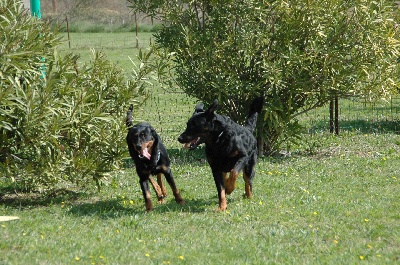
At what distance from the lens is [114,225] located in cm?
804

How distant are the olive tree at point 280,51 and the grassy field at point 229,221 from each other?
4.27ft

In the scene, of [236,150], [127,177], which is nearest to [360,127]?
[127,177]

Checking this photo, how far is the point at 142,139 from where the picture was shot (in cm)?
886

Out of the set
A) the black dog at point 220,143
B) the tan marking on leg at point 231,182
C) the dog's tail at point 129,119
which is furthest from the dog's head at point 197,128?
the dog's tail at point 129,119

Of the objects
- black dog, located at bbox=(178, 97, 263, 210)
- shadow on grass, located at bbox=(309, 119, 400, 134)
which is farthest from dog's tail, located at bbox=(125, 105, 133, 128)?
shadow on grass, located at bbox=(309, 119, 400, 134)

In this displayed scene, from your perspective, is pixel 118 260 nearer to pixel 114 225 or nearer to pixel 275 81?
pixel 114 225

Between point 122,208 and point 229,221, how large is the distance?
170cm

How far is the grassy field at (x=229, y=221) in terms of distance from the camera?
6.75 m

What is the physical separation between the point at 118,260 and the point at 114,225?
61.4 inches

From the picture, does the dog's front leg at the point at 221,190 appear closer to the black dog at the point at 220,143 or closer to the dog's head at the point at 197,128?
the black dog at the point at 220,143

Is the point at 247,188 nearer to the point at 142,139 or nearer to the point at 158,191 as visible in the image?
the point at 158,191

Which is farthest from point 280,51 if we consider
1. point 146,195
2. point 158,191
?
point 146,195

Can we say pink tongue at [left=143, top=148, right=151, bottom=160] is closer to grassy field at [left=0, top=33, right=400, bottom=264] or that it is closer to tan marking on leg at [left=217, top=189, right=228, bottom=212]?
grassy field at [left=0, top=33, right=400, bottom=264]

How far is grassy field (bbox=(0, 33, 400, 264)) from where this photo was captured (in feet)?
22.2
